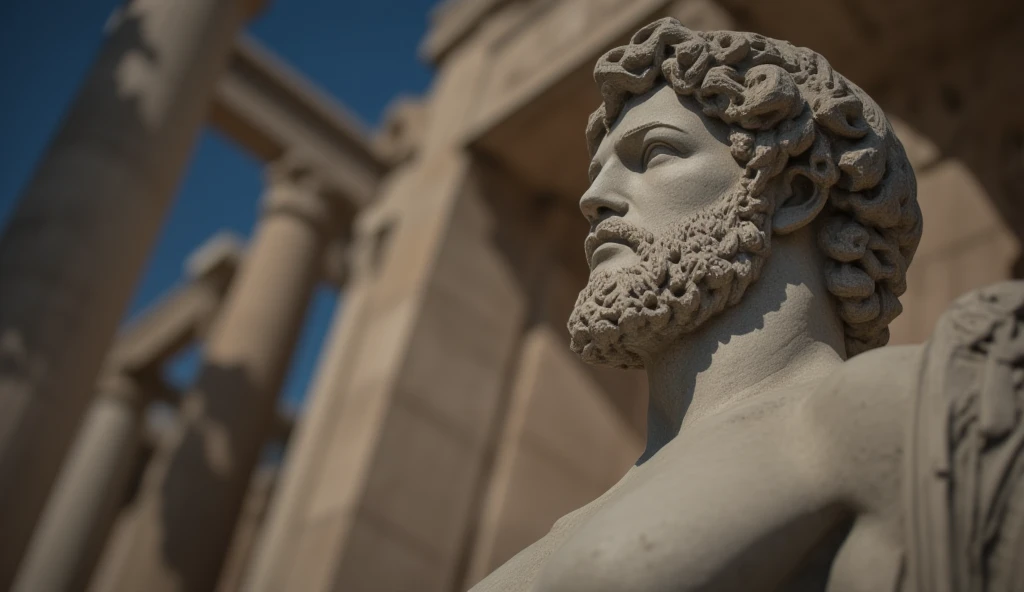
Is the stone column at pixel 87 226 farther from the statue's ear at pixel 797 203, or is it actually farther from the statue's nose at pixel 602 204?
the statue's ear at pixel 797 203

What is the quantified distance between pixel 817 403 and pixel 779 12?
7.57m

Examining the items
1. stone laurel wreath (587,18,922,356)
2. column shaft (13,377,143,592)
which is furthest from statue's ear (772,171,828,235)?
column shaft (13,377,143,592)

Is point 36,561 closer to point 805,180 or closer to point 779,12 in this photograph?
point 779,12

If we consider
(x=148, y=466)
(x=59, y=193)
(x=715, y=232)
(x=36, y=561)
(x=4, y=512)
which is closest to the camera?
(x=715, y=232)

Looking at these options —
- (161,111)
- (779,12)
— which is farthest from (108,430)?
(779,12)

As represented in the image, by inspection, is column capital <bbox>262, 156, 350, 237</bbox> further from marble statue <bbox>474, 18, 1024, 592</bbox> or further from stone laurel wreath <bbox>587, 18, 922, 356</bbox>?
stone laurel wreath <bbox>587, 18, 922, 356</bbox>

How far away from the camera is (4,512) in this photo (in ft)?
30.0

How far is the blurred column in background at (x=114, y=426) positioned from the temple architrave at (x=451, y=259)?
7.53m

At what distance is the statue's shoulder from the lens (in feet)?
7.60

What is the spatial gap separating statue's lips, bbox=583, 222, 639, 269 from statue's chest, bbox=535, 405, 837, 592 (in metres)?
1.03

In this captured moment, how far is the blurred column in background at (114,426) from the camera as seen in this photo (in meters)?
21.4

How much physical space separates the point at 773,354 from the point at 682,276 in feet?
1.21

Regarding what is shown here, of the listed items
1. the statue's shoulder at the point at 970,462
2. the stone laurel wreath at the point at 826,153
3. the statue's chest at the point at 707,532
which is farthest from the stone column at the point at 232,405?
the statue's shoulder at the point at 970,462

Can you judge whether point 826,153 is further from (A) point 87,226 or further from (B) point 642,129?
(A) point 87,226
